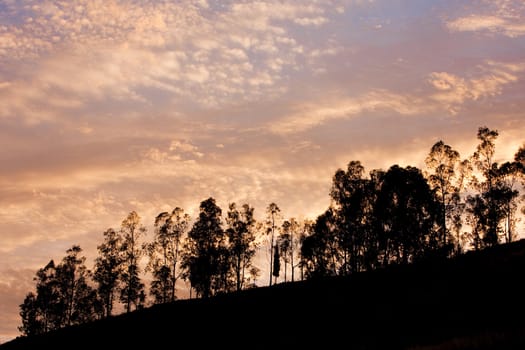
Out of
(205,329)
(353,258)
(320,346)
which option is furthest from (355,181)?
(320,346)

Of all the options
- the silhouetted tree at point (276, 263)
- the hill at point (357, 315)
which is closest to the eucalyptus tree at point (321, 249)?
the silhouetted tree at point (276, 263)

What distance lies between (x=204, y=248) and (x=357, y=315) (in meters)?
50.1

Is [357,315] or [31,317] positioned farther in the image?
[31,317]

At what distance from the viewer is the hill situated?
2623 cm

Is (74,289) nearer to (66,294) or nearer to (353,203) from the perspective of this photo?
(66,294)

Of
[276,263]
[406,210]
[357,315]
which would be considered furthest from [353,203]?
[357,315]

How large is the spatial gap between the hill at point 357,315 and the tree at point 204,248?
23946mm

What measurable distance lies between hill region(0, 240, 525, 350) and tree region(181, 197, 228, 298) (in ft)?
78.6

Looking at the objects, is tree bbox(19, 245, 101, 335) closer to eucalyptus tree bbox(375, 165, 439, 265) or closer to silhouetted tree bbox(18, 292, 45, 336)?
silhouetted tree bbox(18, 292, 45, 336)

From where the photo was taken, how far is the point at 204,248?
82750mm

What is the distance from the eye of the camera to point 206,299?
56.2 meters

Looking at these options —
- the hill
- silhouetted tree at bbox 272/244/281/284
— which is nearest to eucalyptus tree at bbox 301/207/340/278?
silhouetted tree at bbox 272/244/281/284

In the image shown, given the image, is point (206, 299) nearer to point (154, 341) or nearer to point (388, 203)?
point (154, 341)

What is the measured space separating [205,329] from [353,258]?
4473cm
